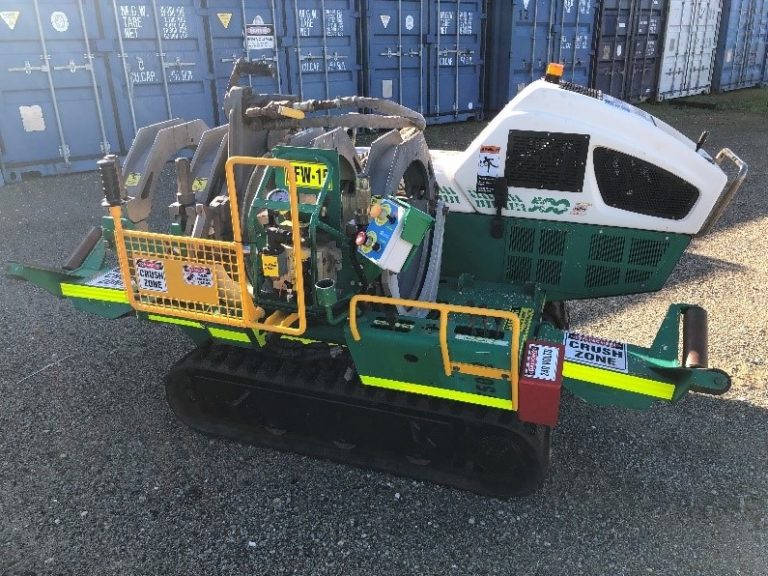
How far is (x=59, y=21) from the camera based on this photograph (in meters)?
9.80

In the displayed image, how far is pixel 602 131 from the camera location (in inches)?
168

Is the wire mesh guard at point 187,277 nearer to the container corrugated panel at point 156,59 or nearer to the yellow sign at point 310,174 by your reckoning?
the yellow sign at point 310,174

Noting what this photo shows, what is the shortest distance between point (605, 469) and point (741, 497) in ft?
2.44

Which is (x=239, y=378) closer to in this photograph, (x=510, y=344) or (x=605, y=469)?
(x=510, y=344)

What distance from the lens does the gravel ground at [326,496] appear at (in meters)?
3.36

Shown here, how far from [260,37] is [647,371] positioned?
10034 mm

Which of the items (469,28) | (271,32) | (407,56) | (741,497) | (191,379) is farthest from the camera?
(469,28)

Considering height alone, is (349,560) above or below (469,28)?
below

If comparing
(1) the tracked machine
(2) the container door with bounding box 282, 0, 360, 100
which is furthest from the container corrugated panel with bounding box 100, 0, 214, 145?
(1) the tracked machine

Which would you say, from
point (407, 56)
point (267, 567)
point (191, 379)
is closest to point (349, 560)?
point (267, 567)

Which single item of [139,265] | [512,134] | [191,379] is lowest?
[191,379]

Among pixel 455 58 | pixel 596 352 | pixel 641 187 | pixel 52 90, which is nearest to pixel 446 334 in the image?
pixel 596 352

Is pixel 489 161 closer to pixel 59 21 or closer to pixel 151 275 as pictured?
pixel 151 275

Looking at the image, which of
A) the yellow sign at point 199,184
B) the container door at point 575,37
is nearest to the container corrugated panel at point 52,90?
the yellow sign at point 199,184
